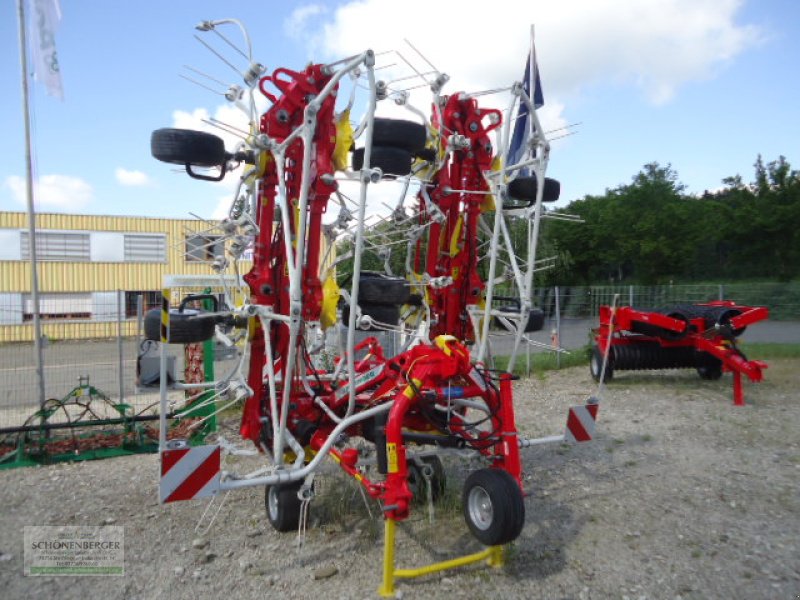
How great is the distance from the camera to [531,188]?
4.81 m

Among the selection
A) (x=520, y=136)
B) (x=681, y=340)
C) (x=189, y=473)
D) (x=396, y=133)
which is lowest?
(x=189, y=473)

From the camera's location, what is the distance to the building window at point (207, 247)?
174 inches

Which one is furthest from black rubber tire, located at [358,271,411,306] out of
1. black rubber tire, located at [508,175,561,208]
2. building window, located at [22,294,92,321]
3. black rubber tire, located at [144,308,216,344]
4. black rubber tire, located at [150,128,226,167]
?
building window, located at [22,294,92,321]

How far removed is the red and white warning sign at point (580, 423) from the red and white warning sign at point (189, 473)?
8.43 feet

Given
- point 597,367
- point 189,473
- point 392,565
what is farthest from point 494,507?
point 597,367

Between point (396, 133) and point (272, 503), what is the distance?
9.51ft

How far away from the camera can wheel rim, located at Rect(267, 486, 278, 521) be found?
4524 mm

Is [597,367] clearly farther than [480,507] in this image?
Yes

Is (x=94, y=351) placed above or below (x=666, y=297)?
below

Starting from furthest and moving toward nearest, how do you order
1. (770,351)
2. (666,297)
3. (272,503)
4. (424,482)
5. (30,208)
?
(666,297), (770,351), (30,208), (424,482), (272,503)

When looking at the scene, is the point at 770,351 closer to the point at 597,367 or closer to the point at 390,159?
the point at 597,367

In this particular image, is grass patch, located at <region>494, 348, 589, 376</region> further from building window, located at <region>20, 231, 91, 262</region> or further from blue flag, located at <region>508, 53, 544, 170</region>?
building window, located at <region>20, 231, 91, 262</region>

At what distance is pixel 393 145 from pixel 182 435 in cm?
482

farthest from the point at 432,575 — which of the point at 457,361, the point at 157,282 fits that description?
the point at 157,282
